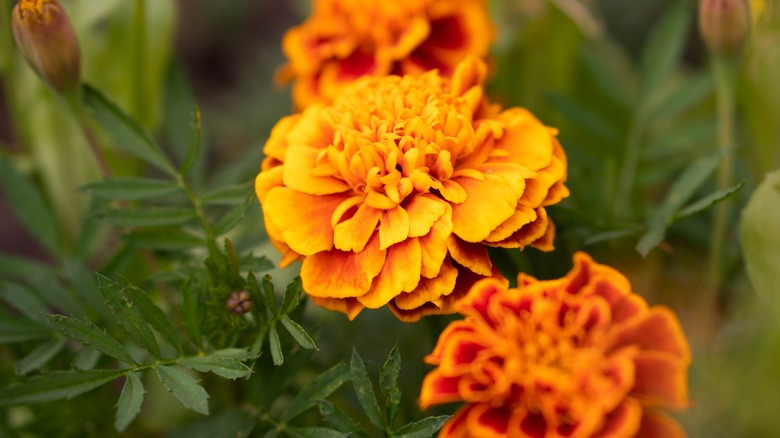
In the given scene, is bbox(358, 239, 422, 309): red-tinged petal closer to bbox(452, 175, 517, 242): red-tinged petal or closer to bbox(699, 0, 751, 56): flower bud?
bbox(452, 175, 517, 242): red-tinged petal

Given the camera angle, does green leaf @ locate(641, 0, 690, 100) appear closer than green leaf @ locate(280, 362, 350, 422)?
No

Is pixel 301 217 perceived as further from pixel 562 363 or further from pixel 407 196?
pixel 562 363

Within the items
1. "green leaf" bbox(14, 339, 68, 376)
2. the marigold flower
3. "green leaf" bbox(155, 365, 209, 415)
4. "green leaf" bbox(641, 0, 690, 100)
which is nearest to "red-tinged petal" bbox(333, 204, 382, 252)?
the marigold flower

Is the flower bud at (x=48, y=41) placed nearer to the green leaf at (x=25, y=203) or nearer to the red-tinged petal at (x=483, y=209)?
the green leaf at (x=25, y=203)

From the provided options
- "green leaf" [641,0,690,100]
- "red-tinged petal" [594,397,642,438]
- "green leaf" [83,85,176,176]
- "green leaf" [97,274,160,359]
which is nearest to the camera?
"red-tinged petal" [594,397,642,438]

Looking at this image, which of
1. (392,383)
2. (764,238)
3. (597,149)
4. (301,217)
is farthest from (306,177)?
(597,149)

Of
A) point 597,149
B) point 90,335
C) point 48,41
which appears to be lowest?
point 597,149

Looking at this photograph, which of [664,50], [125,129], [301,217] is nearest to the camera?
[301,217]

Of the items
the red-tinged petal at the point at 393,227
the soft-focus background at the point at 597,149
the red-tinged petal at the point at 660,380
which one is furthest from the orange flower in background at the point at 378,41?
the red-tinged petal at the point at 660,380
